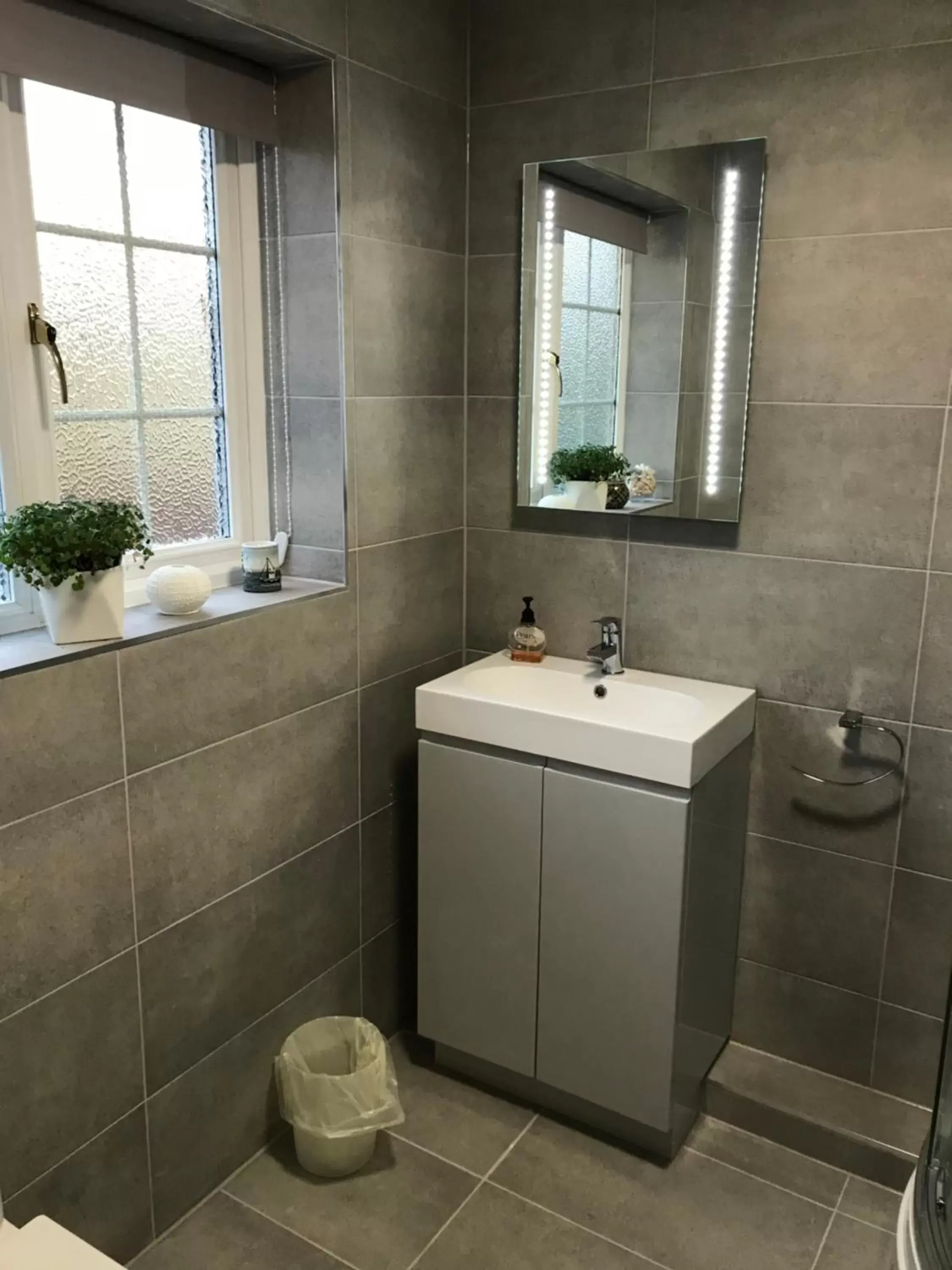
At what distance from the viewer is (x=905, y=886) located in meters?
2.07

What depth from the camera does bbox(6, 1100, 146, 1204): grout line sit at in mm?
1608

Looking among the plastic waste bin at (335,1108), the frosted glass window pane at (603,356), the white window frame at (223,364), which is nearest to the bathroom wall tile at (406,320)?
the white window frame at (223,364)

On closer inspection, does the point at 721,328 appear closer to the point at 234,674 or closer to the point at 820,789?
the point at 820,789

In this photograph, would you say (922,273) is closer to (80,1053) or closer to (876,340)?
(876,340)

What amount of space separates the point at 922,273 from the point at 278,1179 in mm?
2103

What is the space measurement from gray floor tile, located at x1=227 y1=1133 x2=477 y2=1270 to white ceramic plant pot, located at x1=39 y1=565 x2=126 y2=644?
115cm

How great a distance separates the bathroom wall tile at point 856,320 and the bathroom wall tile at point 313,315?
0.83 m

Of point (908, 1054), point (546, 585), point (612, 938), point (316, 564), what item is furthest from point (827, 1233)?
point (316, 564)

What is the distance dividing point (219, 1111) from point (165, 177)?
1773 mm

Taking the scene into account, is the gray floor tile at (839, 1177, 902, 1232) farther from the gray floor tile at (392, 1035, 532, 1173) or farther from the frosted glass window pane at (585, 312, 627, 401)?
the frosted glass window pane at (585, 312, 627, 401)

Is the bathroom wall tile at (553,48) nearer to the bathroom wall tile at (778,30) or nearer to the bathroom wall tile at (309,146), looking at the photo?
the bathroom wall tile at (778,30)

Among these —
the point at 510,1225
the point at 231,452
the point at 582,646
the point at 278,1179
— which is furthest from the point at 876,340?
the point at 278,1179

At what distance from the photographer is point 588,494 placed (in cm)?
227

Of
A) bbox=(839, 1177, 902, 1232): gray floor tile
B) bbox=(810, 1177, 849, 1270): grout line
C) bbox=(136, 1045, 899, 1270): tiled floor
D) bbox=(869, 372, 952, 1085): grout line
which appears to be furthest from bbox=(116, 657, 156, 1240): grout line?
bbox=(869, 372, 952, 1085): grout line
